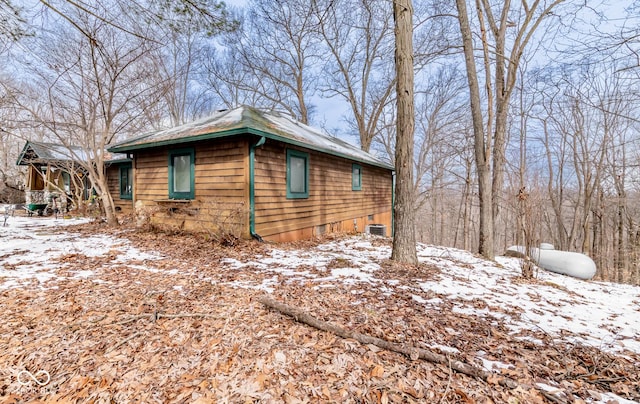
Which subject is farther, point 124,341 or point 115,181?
point 115,181

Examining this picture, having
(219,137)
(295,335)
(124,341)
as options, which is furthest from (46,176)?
(295,335)

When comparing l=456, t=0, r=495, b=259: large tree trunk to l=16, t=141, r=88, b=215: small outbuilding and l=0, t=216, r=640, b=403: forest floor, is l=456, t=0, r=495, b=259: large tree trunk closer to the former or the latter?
l=0, t=216, r=640, b=403: forest floor

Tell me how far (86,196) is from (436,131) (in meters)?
20.3

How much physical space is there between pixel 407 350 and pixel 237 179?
505cm

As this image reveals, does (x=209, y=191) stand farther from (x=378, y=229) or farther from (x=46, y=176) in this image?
(x=46, y=176)

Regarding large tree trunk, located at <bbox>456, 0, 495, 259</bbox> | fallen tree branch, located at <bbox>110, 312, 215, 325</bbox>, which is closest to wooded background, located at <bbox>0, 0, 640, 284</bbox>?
large tree trunk, located at <bbox>456, 0, 495, 259</bbox>

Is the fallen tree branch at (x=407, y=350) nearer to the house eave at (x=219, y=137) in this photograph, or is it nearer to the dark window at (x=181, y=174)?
the house eave at (x=219, y=137)

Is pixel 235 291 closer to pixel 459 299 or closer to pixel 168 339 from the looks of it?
pixel 168 339

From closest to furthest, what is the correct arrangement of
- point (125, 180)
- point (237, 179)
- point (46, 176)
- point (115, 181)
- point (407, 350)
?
point (407, 350), point (237, 179), point (125, 180), point (46, 176), point (115, 181)

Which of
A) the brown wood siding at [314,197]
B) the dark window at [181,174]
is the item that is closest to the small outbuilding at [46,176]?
the dark window at [181,174]

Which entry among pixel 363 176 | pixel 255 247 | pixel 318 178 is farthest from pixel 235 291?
pixel 363 176

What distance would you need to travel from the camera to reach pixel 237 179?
6.27 m

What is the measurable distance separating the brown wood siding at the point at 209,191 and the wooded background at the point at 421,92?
2.26 meters

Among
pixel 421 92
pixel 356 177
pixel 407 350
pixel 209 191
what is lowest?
pixel 407 350
